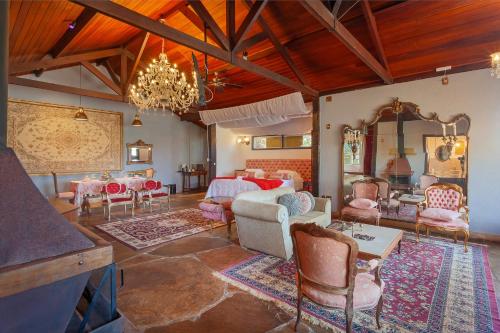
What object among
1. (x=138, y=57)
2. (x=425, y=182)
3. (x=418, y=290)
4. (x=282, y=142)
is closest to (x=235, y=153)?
(x=282, y=142)

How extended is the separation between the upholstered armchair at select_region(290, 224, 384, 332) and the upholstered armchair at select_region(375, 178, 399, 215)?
3.33 m

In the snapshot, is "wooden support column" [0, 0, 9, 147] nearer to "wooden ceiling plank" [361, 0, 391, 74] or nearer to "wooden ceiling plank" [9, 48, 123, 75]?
"wooden ceiling plank" [361, 0, 391, 74]

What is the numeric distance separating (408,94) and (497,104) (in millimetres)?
1249

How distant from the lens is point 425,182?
14.6 ft

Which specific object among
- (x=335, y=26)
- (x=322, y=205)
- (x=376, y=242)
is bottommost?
(x=376, y=242)

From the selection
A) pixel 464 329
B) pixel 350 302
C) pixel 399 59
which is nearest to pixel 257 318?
pixel 350 302

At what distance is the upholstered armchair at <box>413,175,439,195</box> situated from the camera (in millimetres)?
4368

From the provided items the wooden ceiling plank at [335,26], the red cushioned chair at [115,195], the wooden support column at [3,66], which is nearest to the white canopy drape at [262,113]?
the wooden ceiling plank at [335,26]

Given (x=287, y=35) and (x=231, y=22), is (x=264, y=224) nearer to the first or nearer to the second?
(x=231, y=22)

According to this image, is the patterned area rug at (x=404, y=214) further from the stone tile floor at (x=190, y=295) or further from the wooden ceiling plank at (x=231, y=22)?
the wooden ceiling plank at (x=231, y=22)

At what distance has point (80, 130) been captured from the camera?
6824 mm

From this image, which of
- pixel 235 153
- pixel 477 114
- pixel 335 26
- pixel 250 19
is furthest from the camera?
pixel 235 153

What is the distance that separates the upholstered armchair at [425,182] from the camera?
4.37 meters

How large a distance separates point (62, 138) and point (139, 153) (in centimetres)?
207
